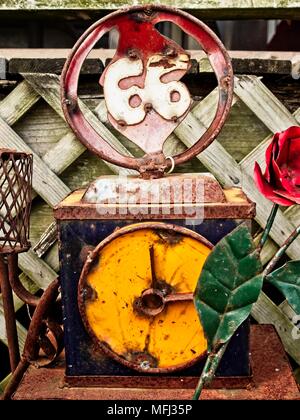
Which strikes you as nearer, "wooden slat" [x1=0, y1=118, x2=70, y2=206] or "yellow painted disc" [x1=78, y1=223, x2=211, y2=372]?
"yellow painted disc" [x1=78, y1=223, x2=211, y2=372]

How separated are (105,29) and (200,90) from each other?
0.66 meters

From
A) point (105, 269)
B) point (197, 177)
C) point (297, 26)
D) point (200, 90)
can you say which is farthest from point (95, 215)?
point (297, 26)

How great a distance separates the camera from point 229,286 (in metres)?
1.09

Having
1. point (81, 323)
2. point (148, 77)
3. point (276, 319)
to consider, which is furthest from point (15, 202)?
point (276, 319)

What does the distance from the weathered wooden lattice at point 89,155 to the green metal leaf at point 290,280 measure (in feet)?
2.70

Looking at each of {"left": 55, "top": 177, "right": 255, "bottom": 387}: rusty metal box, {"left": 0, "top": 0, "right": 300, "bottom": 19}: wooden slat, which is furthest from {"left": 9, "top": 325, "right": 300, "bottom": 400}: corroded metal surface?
{"left": 0, "top": 0, "right": 300, "bottom": 19}: wooden slat

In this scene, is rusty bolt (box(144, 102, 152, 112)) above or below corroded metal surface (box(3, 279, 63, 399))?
above

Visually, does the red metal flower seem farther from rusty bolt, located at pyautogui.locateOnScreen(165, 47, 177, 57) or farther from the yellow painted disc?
rusty bolt, located at pyautogui.locateOnScreen(165, 47, 177, 57)

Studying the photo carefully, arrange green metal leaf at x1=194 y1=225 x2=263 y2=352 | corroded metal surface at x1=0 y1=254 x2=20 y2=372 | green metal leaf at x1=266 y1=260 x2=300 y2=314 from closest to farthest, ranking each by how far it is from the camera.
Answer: green metal leaf at x1=194 y1=225 x2=263 y2=352
green metal leaf at x1=266 y1=260 x2=300 y2=314
corroded metal surface at x1=0 y1=254 x2=20 y2=372

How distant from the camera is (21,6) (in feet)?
6.73

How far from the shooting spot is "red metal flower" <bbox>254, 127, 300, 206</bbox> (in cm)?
131

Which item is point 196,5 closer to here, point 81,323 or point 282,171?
point 282,171

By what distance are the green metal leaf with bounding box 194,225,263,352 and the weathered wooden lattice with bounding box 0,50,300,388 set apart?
99 centimetres
